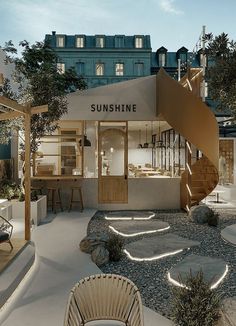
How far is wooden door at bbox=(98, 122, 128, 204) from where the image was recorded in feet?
40.3

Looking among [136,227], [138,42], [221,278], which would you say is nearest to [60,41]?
[138,42]

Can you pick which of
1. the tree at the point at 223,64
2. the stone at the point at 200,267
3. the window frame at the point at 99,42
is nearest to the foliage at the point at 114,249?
the stone at the point at 200,267

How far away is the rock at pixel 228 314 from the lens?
11.7 feet

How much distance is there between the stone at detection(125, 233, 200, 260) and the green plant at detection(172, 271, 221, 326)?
2.63 metres

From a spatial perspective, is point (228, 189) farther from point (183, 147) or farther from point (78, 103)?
point (78, 103)

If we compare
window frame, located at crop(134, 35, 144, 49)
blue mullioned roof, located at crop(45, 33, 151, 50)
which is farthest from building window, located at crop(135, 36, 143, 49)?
blue mullioned roof, located at crop(45, 33, 151, 50)

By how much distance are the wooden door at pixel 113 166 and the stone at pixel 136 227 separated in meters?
2.22

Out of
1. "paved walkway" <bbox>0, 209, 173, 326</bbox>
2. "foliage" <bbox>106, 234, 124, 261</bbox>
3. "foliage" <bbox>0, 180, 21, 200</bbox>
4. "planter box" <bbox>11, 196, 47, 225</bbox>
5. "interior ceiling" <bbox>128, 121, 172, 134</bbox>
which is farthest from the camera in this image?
"interior ceiling" <bbox>128, 121, 172, 134</bbox>

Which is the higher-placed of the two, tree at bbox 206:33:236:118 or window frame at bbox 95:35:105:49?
window frame at bbox 95:35:105:49

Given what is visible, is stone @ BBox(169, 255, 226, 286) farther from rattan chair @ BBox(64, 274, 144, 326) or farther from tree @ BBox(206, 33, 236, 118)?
tree @ BBox(206, 33, 236, 118)

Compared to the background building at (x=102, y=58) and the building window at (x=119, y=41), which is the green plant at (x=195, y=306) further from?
the building window at (x=119, y=41)

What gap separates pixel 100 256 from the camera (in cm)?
624

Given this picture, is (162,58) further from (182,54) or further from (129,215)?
(129,215)

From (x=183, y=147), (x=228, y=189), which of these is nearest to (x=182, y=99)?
(x=183, y=147)
